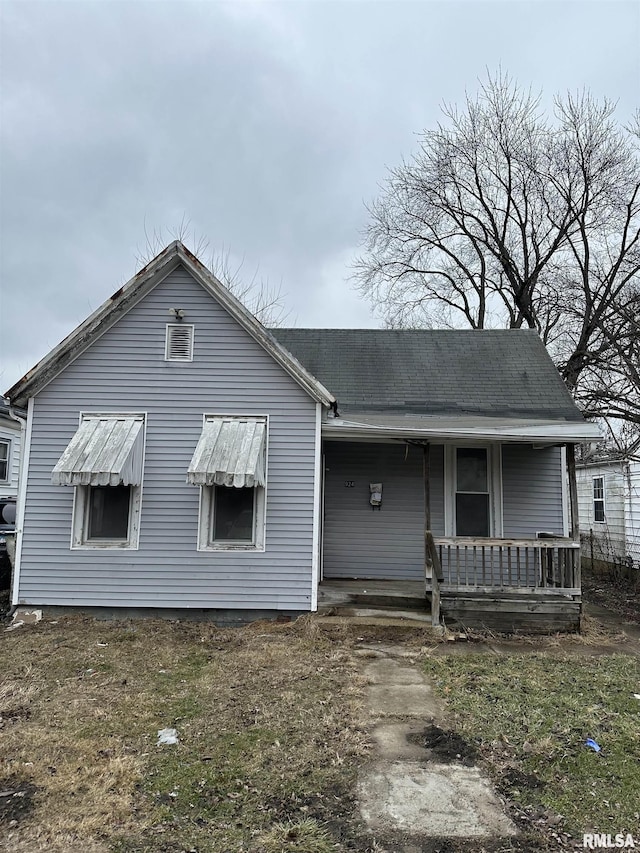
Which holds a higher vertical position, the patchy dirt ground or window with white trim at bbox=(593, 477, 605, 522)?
window with white trim at bbox=(593, 477, 605, 522)

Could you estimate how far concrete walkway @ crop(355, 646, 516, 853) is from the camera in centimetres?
315

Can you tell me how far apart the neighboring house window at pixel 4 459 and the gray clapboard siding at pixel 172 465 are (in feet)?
25.3

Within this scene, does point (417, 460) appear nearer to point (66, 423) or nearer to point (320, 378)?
point (320, 378)

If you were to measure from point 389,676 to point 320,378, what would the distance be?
17.4 ft

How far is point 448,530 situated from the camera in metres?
9.21

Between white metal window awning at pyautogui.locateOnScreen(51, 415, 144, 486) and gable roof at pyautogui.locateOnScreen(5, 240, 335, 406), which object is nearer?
white metal window awning at pyautogui.locateOnScreen(51, 415, 144, 486)

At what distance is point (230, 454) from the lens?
24.3ft

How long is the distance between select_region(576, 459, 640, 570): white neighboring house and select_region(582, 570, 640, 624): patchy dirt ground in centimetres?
49

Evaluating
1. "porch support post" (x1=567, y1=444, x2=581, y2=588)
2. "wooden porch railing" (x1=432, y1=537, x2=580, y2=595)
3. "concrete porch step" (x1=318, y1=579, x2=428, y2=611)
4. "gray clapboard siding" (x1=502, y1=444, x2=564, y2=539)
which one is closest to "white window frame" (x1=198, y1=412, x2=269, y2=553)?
"concrete porch step" (x1=318, y1=579, x2=428, y2=611)

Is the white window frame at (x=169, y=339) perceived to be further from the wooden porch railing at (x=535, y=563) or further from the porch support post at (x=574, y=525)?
the porch support post at (x=574, y=525)

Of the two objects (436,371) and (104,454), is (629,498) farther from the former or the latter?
(104,454)

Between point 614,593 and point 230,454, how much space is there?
913 cm

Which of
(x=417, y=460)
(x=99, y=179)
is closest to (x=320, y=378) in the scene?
(x=417, y=460)

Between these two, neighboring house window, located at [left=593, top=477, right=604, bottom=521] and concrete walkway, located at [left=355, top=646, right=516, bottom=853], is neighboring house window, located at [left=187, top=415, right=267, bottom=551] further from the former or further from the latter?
neighboring house window, located at [left=593, top=477, right=604, bottom=521]
